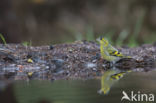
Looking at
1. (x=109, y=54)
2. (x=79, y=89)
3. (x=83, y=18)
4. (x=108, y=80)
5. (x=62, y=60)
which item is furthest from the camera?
(x=83, y=18)

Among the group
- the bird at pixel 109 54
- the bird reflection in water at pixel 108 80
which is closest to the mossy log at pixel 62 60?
the bird at pixel 109 54

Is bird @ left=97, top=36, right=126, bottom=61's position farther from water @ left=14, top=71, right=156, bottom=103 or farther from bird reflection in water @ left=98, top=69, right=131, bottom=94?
water @ left=14, top=71, right=156, bottom=103

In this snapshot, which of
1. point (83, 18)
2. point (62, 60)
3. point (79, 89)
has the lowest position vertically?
point (79, 89)

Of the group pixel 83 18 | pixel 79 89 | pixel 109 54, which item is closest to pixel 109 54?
pixel 109 54

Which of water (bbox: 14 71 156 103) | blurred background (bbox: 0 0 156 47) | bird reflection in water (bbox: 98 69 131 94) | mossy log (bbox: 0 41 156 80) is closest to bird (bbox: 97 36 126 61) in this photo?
mossy log (bbox: 0 41 156 80)

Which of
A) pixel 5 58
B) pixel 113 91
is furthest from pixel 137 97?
pixel 5 58

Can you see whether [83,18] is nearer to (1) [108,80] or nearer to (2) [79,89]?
(1) [108,80]

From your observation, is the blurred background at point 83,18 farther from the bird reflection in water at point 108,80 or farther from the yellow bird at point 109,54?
the bird reflection in water at point 108,80
